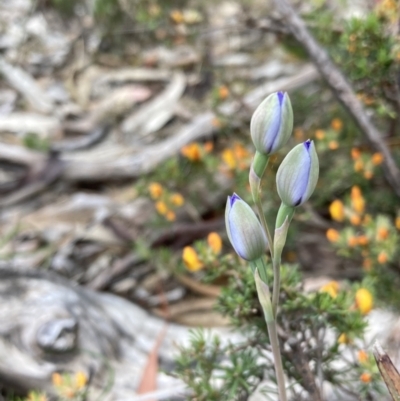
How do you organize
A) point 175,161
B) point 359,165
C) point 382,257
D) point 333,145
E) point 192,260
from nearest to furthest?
point 192,260 → point 382,257 → point 359,165 → point 333,145 → point 175,161

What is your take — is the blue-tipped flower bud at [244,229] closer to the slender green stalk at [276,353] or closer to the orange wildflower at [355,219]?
the slender green stalk at [276,353]

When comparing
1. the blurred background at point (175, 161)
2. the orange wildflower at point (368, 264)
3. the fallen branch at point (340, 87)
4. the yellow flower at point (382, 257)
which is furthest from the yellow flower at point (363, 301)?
the fallen branch at point (340, 87)

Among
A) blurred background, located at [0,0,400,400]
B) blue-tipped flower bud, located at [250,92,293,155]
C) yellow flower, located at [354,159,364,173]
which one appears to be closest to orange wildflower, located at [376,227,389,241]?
blurred background, located at [0,0,400,400]

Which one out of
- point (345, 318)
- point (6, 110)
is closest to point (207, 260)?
point (345, 318)

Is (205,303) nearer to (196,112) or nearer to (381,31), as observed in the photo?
(381,31)

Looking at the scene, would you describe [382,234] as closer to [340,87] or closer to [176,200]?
[340,87]

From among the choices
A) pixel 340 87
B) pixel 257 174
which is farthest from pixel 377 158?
pixel 257 174
